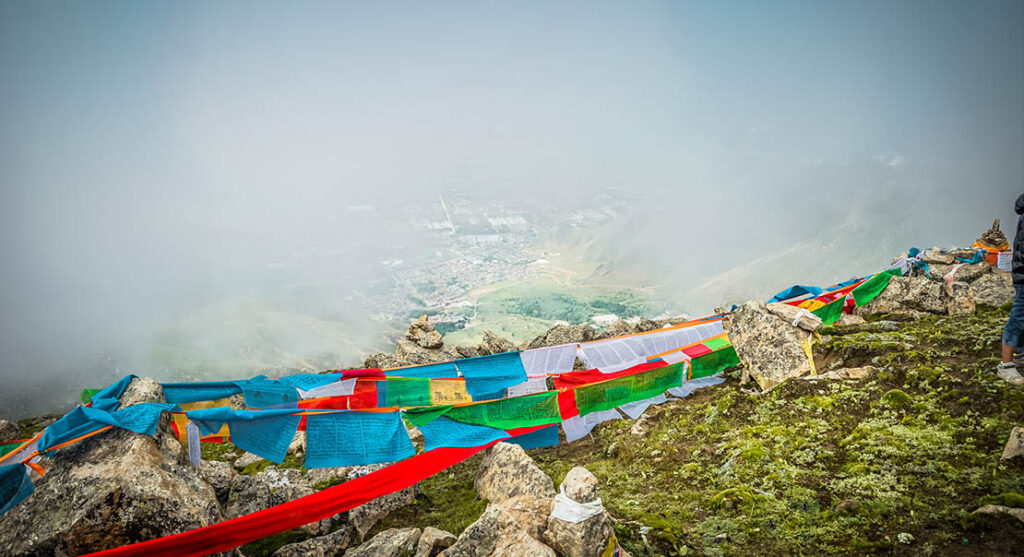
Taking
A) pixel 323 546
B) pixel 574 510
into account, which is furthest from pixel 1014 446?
pixel 323 546

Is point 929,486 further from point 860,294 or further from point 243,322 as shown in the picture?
point 243,322

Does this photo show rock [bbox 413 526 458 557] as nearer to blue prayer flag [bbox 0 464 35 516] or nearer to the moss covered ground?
the moss covered ground

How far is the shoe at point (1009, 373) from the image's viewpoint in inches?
235

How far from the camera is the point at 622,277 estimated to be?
54.9 meters

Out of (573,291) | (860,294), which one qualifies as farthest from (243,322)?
(860,294)

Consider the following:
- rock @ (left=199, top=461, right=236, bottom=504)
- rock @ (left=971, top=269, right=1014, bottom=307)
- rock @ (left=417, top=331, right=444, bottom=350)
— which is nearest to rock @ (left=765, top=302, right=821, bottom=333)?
rock @ (left=971, top=269, right=1014, bottom=307)

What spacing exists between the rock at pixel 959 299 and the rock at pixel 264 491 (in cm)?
1856

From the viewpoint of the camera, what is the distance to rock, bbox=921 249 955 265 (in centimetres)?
1642

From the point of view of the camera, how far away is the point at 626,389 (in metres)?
10.3

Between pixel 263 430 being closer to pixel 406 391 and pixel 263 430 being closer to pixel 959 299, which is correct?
pixel 406 391

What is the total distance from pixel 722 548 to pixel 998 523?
8.03 ft

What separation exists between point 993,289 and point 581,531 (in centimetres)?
1782

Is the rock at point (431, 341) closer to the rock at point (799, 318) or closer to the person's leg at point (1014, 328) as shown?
the rock at point (799, 318)

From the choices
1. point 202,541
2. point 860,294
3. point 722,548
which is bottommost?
point 860,294
